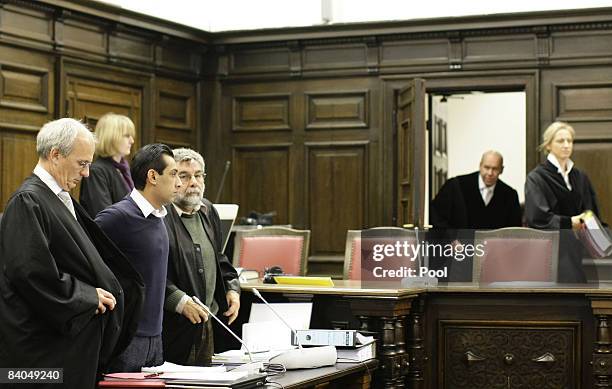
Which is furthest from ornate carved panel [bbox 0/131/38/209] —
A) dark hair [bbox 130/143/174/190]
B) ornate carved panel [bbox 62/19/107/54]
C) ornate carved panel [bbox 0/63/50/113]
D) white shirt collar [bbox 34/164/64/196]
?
white shirt collar [bbox 34/164/64/196]

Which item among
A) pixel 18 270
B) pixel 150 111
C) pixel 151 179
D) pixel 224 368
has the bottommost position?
pixel 224 368

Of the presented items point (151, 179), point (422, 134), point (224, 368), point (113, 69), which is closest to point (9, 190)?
point (113, 69)

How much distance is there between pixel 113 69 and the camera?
8.27 m

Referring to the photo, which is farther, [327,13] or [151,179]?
[327,13]

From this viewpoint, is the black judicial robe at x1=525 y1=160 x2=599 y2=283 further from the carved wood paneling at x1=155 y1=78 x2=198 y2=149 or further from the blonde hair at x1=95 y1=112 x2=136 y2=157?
the carved wood paneling at x1=155 y1=78 x2=198 y2=149

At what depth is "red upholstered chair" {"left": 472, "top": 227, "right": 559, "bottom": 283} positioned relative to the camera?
5.55 metres

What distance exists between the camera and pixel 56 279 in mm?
3285

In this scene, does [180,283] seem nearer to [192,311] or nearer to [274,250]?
[192,311]

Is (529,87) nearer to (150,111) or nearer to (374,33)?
(374,33)

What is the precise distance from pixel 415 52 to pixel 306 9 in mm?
1053

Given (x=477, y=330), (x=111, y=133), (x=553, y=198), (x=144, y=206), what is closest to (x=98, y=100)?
(x=111, y=133)

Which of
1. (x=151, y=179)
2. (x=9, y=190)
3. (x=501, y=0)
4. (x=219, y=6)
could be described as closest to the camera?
(x=151, y=179)

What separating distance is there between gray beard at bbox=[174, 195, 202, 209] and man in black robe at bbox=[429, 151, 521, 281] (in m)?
3.30

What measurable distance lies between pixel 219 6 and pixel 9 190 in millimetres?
3053
